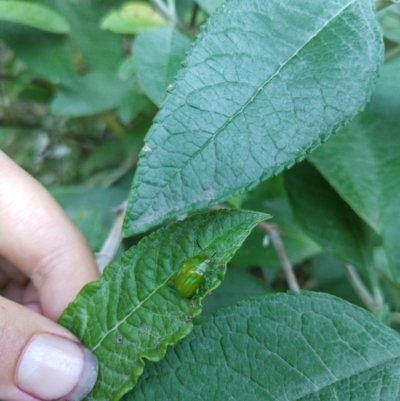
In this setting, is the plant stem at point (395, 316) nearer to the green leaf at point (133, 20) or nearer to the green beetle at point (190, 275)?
the green beetle at point (190, 275)

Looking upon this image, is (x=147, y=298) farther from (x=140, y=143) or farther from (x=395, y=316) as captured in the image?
(x=140, y=143)

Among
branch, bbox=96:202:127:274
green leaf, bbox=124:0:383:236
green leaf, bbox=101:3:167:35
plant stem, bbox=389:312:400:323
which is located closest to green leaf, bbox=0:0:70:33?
green leaf, bbox=101:3:167:35

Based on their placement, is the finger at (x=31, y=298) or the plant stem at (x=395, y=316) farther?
the finger at (x=31, y=298)

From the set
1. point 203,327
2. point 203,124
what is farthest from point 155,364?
point 203,124

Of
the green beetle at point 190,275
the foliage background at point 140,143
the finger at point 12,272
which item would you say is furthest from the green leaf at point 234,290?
the green beetle at point 190,275

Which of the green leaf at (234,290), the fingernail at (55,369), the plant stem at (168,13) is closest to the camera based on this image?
the fingernail at (55,369)

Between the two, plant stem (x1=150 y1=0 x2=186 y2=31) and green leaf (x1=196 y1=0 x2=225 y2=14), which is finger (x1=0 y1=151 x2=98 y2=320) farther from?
plant stem (x1=150 y1=0 x2=186 y2=31)
